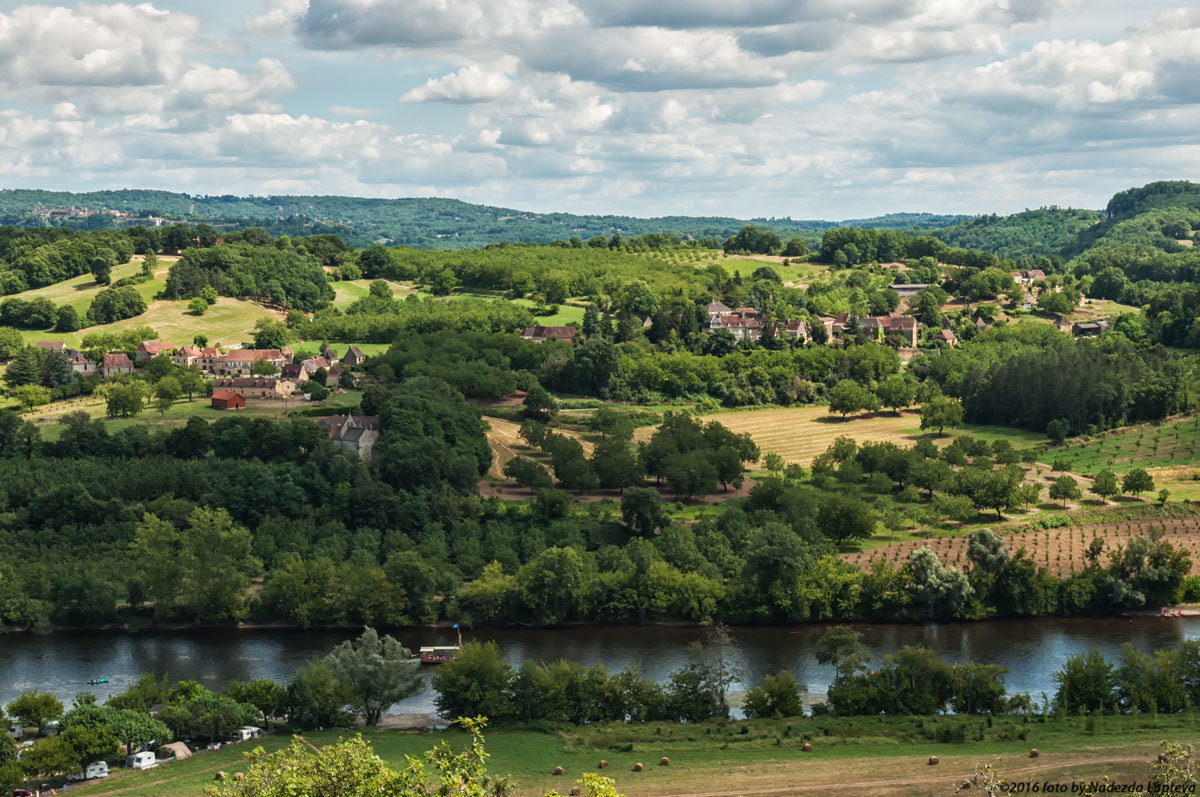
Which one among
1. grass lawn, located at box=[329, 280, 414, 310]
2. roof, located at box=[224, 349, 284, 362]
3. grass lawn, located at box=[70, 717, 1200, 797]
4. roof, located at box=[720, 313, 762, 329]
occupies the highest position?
grass lawn, located at box=[329, 280, 414, 310]

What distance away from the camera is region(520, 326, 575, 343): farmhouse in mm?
123625

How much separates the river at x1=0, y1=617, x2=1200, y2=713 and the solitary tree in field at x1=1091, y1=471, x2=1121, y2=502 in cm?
1827

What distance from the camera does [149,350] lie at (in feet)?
376

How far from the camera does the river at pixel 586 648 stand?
5488cm

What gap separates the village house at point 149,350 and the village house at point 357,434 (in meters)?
36.5

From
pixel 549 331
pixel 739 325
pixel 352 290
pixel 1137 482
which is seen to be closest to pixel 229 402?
pixel 549 331

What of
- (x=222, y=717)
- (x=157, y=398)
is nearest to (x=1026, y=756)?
(x=222, y=717)

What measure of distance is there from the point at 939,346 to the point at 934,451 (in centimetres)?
5166

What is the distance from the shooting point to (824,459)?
86375 millimetres

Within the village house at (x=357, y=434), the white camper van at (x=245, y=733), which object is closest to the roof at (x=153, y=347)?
the village house at (x=357, y=434)

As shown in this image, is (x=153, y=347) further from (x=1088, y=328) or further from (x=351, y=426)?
(x=1088, y=328)

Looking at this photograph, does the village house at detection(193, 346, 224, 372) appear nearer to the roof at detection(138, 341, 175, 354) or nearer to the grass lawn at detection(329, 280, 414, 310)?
Result: the roof at detection(138, 341, 175, 354)

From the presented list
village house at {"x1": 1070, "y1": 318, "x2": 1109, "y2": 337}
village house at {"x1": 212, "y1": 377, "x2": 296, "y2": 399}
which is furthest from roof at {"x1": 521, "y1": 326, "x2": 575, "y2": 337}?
village house at {"x1": 1070, "y1": 318, "x2": 1109, "y2": 337}

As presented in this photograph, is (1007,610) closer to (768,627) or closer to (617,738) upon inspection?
(768,627)
